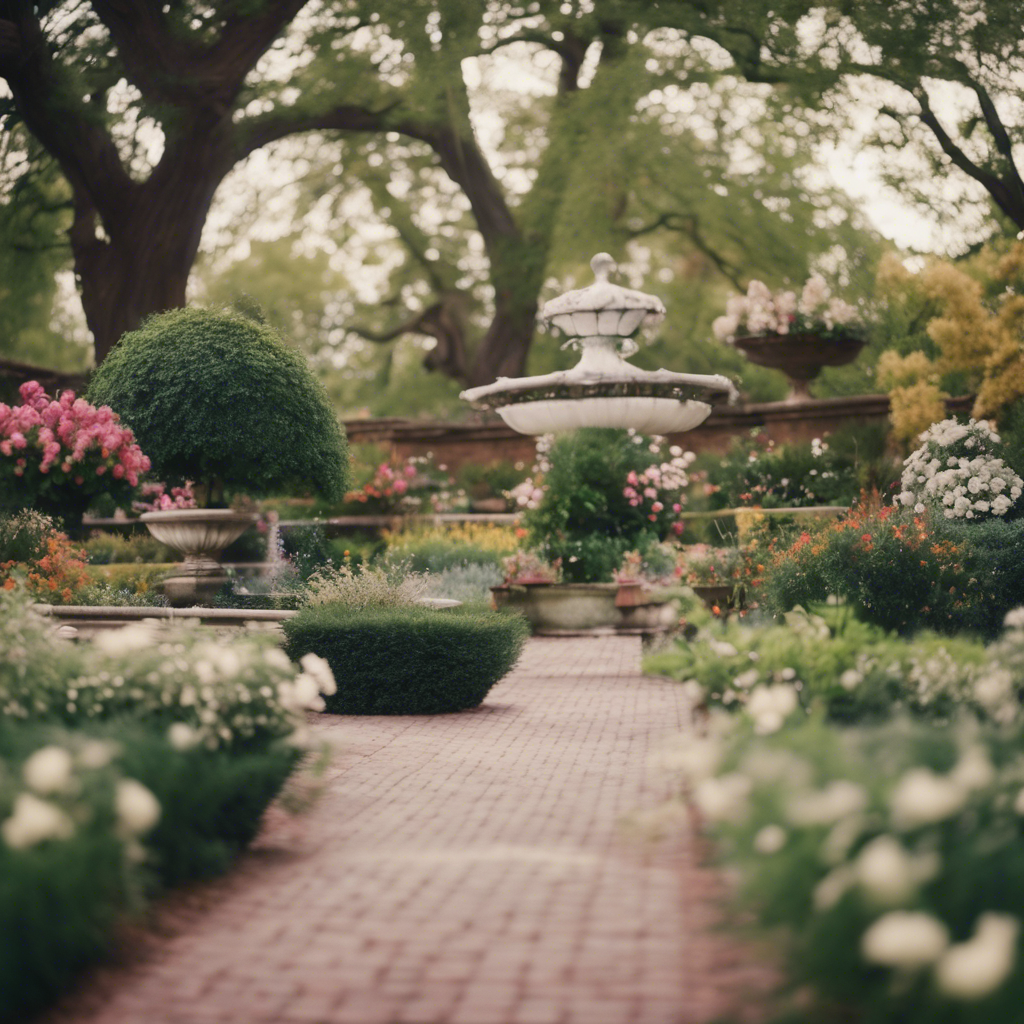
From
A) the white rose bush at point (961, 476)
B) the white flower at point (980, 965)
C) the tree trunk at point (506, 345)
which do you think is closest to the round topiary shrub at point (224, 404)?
the white rose bush at point (961, 476)

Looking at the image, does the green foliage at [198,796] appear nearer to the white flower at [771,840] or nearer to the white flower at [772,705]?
the white flower at [772,705]

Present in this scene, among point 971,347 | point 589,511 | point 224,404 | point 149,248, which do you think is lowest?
point 589,511

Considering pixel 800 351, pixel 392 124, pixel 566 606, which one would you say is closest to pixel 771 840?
pixel 566 606

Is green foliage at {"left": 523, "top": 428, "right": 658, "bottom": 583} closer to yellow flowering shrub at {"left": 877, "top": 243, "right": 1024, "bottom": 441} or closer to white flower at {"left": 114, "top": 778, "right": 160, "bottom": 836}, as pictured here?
yellow flowering shrub at {"left": 877, "top": 243, "right": 1024, "bottom": 441}

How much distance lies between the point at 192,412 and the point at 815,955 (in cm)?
931

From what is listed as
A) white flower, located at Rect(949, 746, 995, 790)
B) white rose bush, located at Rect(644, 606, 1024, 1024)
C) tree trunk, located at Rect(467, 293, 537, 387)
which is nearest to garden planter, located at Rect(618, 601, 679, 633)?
white rose bush, located at Rect(644, 606, 1024, 1024)

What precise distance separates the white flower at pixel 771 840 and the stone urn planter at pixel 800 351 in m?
15.7

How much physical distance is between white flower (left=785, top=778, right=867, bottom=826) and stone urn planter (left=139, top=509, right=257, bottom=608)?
900 cm

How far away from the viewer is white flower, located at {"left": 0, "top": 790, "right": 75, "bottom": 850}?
9.78 feet

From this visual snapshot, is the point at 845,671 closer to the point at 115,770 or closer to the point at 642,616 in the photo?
the point at 115,770

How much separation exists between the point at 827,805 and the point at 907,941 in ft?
1.69

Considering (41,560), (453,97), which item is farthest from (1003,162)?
(41,560)

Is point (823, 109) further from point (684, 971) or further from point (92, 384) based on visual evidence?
point (684, 971)

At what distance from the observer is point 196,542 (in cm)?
1148
